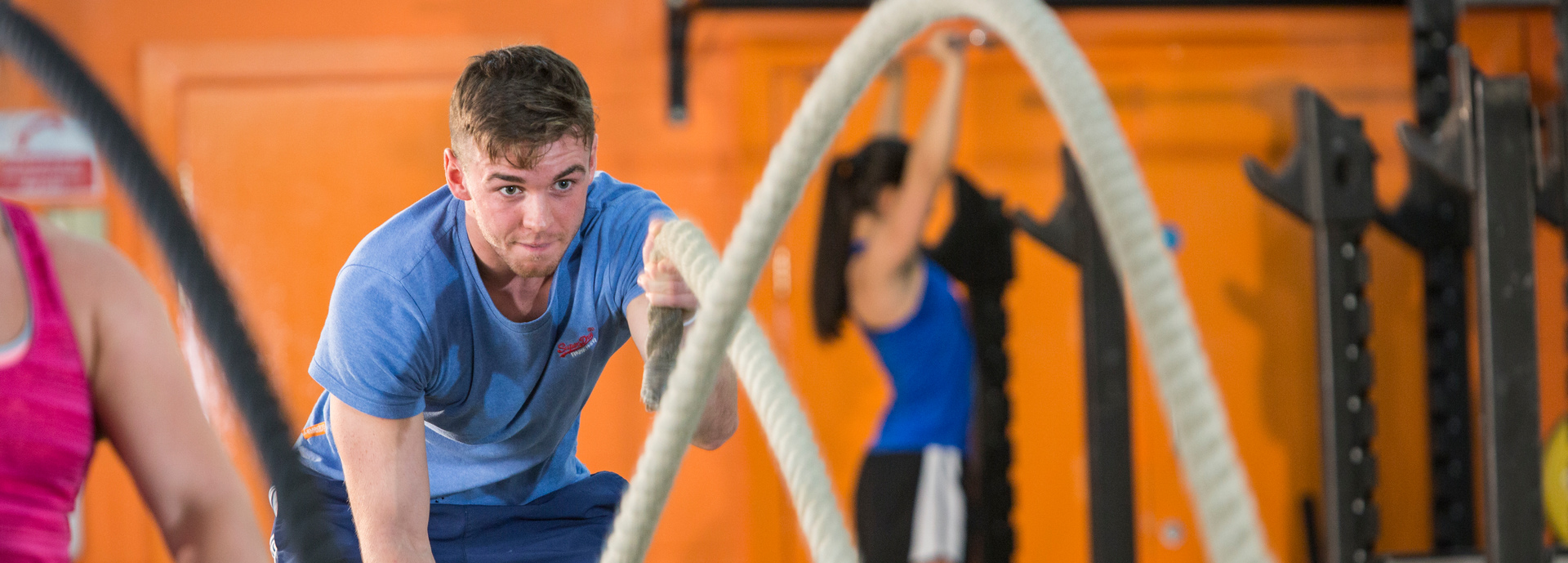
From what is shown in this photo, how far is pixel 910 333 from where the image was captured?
5.54 ft

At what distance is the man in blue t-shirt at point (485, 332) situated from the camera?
238 mm

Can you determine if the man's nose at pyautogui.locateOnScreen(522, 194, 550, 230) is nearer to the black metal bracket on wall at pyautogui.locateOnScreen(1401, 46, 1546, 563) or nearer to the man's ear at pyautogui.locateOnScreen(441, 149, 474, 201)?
the man's ear at pyautogui.locateOnScreen(441, 149, 474, 201)

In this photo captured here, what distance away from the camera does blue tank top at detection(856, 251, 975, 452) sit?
65.9 inches

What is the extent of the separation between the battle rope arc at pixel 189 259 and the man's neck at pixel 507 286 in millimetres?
64

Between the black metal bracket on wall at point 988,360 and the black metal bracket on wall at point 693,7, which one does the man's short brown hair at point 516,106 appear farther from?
the black metal bracket on wall at point 693,7

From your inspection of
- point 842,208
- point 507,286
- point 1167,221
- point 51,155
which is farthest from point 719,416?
point 1167,221

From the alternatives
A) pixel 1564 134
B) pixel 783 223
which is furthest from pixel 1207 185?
pixel 783 223

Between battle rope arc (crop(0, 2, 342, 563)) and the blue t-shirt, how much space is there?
0.01 metres

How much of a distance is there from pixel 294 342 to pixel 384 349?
0.21ft

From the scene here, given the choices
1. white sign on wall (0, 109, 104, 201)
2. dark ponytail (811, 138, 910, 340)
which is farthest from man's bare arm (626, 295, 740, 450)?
dark ponytail (811, 138, 910, 340)

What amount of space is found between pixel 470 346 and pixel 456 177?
4 cm

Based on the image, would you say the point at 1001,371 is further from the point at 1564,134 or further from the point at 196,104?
the point at 196,104

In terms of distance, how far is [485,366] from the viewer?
0.26 metres

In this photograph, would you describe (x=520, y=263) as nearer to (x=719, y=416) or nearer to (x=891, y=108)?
(x=719, y=416)
